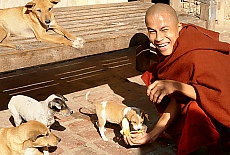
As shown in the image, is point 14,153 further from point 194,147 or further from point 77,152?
point 194,147

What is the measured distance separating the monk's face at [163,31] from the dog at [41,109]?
3.12 ft

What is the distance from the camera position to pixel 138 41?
4.34 metres

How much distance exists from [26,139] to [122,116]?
0.92 m

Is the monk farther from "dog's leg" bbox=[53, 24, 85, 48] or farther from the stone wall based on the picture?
the stone wall

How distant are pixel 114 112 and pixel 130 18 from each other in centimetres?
171

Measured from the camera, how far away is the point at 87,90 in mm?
4977

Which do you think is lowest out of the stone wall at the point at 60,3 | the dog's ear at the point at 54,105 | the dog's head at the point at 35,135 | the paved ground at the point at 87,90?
the paved ground at the point at 87,90

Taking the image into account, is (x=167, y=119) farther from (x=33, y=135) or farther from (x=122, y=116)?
(x=33, y=135)

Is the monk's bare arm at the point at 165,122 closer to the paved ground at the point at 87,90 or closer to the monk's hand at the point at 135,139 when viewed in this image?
the monk's hand at the point at 135,139

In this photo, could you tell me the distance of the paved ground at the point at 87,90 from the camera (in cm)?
351

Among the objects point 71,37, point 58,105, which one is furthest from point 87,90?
point 58,105

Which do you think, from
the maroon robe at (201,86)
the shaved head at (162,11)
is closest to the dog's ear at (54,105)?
the maroon robe at (201,86)

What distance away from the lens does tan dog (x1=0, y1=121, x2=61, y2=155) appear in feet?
9.56

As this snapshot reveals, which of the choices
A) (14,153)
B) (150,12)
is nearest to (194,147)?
(150,12)
